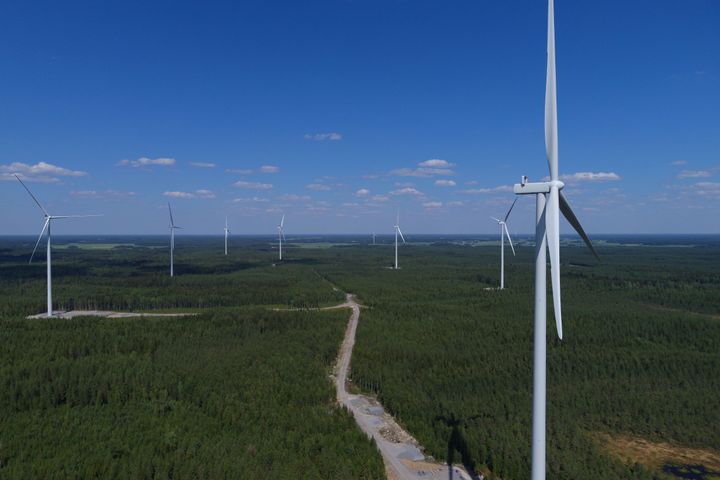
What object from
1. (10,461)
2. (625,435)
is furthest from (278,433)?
(625,435)

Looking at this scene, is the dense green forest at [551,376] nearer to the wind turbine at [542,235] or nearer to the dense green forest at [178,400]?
the dense green forest at [178,400]

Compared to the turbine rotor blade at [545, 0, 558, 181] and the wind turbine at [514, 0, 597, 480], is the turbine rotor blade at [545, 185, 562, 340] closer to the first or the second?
the wind turbine at [514, 0, 597, 480]

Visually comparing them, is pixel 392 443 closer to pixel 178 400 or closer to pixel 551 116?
pixel 178 400

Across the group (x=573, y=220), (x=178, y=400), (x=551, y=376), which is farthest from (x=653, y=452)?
(x=178, y=400)

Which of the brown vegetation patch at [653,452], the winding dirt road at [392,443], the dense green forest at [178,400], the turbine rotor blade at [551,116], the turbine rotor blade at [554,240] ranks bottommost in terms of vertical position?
the brown vegetation patch at [653,452]

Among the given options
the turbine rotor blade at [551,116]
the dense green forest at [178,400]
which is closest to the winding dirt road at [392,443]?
the dense green forest at [178,400]
